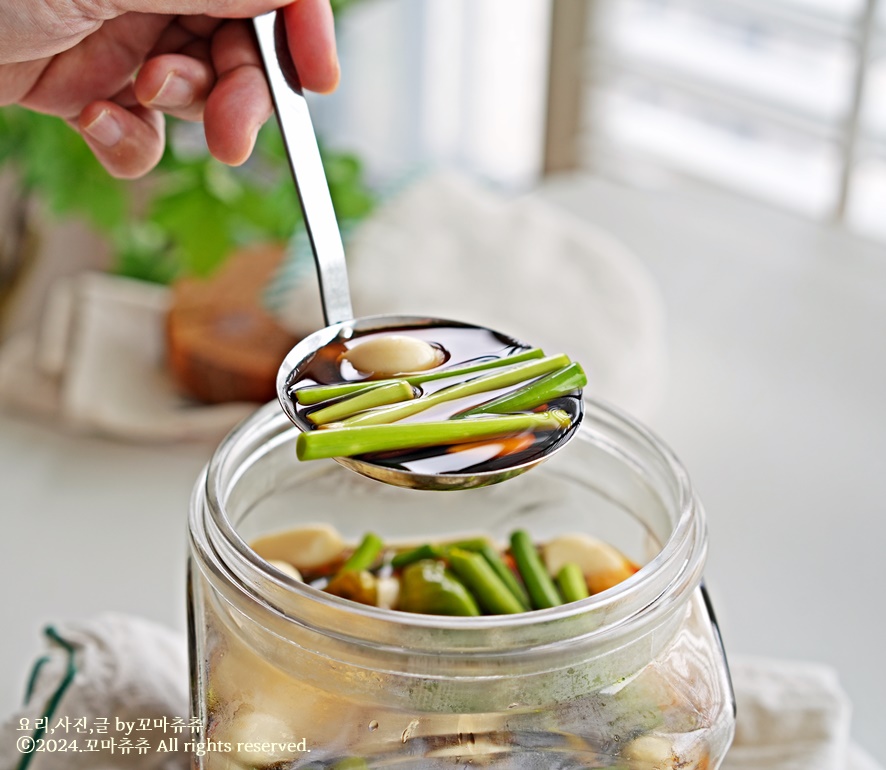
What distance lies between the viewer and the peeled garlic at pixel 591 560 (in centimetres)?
48

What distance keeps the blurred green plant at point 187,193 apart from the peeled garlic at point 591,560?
0.41m

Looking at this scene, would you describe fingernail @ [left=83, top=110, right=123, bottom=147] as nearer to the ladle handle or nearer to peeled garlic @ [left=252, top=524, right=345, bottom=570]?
the ladle handle

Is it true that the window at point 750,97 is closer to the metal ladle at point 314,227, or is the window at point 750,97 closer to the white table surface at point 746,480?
the white table surface at point 746,480

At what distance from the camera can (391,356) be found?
42 centimetres

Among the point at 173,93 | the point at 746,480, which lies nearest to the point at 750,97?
the point at 746,480

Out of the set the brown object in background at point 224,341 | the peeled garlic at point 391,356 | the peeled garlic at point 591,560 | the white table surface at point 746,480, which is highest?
the peeled garlic at point 391,356

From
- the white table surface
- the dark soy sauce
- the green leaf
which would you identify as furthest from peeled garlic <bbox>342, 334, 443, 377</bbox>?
the green leaf

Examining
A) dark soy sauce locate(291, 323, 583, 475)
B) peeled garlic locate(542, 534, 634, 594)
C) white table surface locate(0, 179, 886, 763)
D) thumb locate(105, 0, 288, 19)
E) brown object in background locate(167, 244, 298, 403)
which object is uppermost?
thumb locate(105, 0, 288, 19)

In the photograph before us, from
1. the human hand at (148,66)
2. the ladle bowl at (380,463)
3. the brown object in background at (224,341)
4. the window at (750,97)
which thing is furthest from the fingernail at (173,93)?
the window at (750,97)

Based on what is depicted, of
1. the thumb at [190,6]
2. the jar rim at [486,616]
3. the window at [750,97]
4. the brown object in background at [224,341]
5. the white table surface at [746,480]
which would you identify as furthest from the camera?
the window at [750,97]

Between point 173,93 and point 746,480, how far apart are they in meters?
0.46

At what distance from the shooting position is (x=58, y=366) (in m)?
0.79

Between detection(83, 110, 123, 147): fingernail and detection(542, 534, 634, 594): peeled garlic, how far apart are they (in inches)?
11.2

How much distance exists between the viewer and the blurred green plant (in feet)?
2.64
